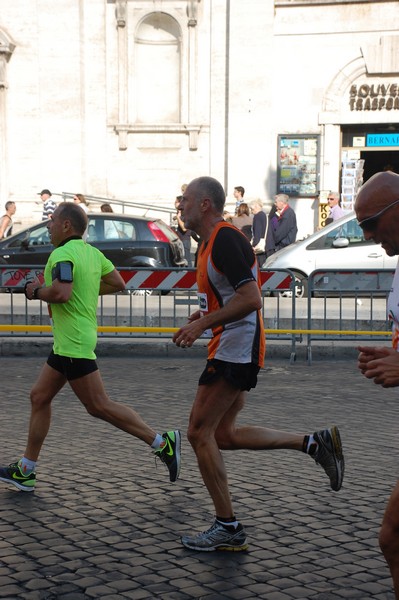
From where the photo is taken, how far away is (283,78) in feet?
85.8

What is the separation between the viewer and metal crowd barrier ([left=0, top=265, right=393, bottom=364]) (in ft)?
41.0

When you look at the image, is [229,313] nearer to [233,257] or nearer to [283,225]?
[233,257]

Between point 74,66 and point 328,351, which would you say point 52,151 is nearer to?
point 74,66

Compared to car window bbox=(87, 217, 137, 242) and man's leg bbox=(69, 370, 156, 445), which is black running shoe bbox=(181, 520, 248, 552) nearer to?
man's leg bbox=(69, 370, 156, 445)

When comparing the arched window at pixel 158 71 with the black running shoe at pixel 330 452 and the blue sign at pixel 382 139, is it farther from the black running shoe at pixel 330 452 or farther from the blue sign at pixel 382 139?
the black running shoe at pixel 330 452

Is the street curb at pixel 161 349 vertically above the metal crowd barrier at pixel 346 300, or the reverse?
the metal crowd barrier at pixel 346 300

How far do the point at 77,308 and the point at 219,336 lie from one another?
1.32m

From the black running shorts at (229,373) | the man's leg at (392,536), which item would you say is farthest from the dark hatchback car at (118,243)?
the man's leg at (392,536)

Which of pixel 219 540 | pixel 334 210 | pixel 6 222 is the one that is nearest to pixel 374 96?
pixel 334 210

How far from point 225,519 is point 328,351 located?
315 inches

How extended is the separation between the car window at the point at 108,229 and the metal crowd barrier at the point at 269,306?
5.27m

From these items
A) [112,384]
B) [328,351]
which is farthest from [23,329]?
[328,351]

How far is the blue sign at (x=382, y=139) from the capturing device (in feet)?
86.6

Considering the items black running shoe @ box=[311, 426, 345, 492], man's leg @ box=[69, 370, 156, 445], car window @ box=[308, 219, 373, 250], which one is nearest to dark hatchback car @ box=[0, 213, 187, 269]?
car window @ box=[308, 219, 373, 250]
